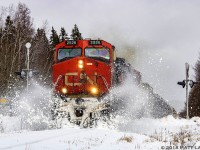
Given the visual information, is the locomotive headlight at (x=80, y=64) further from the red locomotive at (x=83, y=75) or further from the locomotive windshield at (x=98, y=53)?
the locomotive windshield at (x=98, y=53)

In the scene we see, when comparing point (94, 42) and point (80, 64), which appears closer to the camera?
point (80, 64)

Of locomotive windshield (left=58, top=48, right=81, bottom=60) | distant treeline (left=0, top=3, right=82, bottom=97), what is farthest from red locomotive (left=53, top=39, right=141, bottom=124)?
distant treeline (left=0, top=3, right=82, bottom=97)

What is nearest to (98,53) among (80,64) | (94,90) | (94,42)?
(94,42)

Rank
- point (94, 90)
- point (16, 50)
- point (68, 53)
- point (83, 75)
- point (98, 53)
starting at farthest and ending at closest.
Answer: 1. point (16, 50)
2. point (68, 53)
3. point (98, 53)
4. point (83, 75)
5. point (94, 90)

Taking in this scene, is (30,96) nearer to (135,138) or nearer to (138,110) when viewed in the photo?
(138,110)

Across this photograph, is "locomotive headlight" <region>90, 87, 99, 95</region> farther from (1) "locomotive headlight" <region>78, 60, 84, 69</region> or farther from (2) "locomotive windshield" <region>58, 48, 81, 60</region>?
(2) "locomotive windshield" <region>58, 48, 81, 60</region>

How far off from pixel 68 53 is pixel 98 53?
4.10ft

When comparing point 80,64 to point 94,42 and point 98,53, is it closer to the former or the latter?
point 98,53

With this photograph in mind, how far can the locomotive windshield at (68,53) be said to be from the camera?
15583mm

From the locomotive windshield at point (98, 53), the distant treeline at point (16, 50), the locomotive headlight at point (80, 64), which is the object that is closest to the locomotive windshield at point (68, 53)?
the locomotive windshield at point (98, 53)

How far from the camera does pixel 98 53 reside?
15.5 m

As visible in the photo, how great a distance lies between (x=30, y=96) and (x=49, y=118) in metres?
3.10

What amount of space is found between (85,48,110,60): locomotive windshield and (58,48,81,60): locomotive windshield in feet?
1.22

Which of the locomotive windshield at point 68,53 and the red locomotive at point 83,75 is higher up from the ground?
the locomotive windshield at point 68,53
